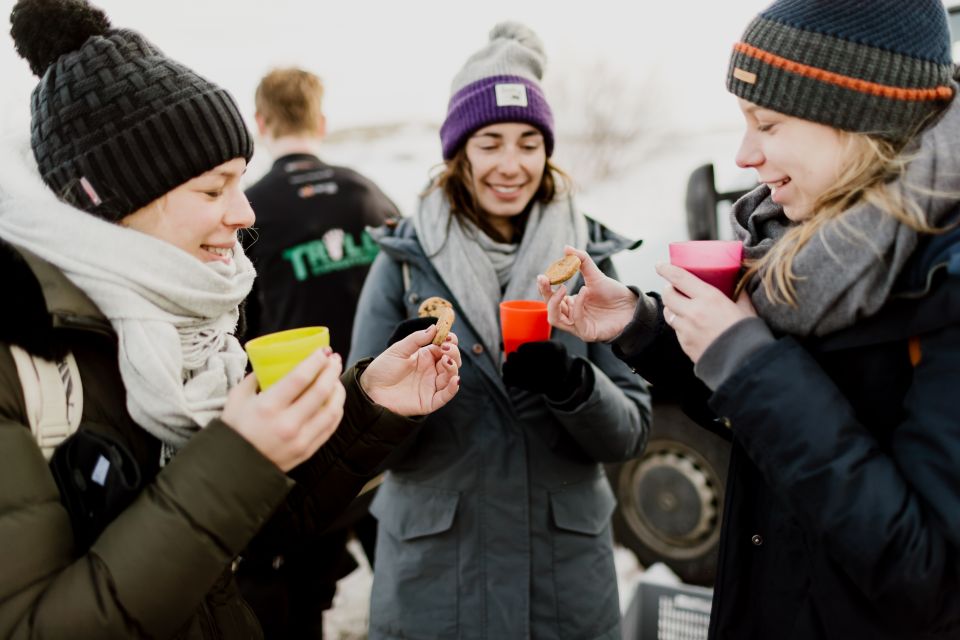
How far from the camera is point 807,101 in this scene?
1.33 m

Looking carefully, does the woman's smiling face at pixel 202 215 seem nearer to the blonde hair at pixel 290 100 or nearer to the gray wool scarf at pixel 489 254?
the gray wool scarf at pixel 489 254

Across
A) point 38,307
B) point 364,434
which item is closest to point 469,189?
point 364,434

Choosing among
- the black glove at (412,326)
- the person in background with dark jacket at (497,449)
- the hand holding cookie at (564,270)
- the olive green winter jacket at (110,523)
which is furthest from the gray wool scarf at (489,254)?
the olive green winter jacket at (110,523)

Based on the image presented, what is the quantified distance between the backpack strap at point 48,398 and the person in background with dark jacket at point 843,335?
45.6 inches

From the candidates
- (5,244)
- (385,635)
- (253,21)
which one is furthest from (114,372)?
(253,21)

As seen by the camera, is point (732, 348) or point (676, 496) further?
point (676, 496)

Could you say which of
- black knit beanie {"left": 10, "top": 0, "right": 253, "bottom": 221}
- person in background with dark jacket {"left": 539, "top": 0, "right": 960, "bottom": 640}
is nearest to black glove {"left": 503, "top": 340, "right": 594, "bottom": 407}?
person in background with dark jacket {"left": 539, "top": 0, "right": 960, "bottom": 640}

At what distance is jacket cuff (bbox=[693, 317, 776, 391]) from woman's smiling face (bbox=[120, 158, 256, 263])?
3.31 ft

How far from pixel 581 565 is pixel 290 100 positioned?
287cm

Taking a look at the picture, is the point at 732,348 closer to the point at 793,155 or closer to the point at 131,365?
the point at 793,155

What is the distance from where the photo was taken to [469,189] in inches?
97.6

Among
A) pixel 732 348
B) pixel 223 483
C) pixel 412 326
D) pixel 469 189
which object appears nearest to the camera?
pixel 223 483

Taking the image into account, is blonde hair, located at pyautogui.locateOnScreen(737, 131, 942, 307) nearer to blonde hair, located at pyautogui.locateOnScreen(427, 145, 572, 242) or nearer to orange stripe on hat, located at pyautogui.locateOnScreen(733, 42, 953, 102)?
orange stripe on hat, located at pyautogui.locateOnScreen(733, 42, 953, 102)

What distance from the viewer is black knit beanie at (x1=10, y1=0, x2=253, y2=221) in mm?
1269
